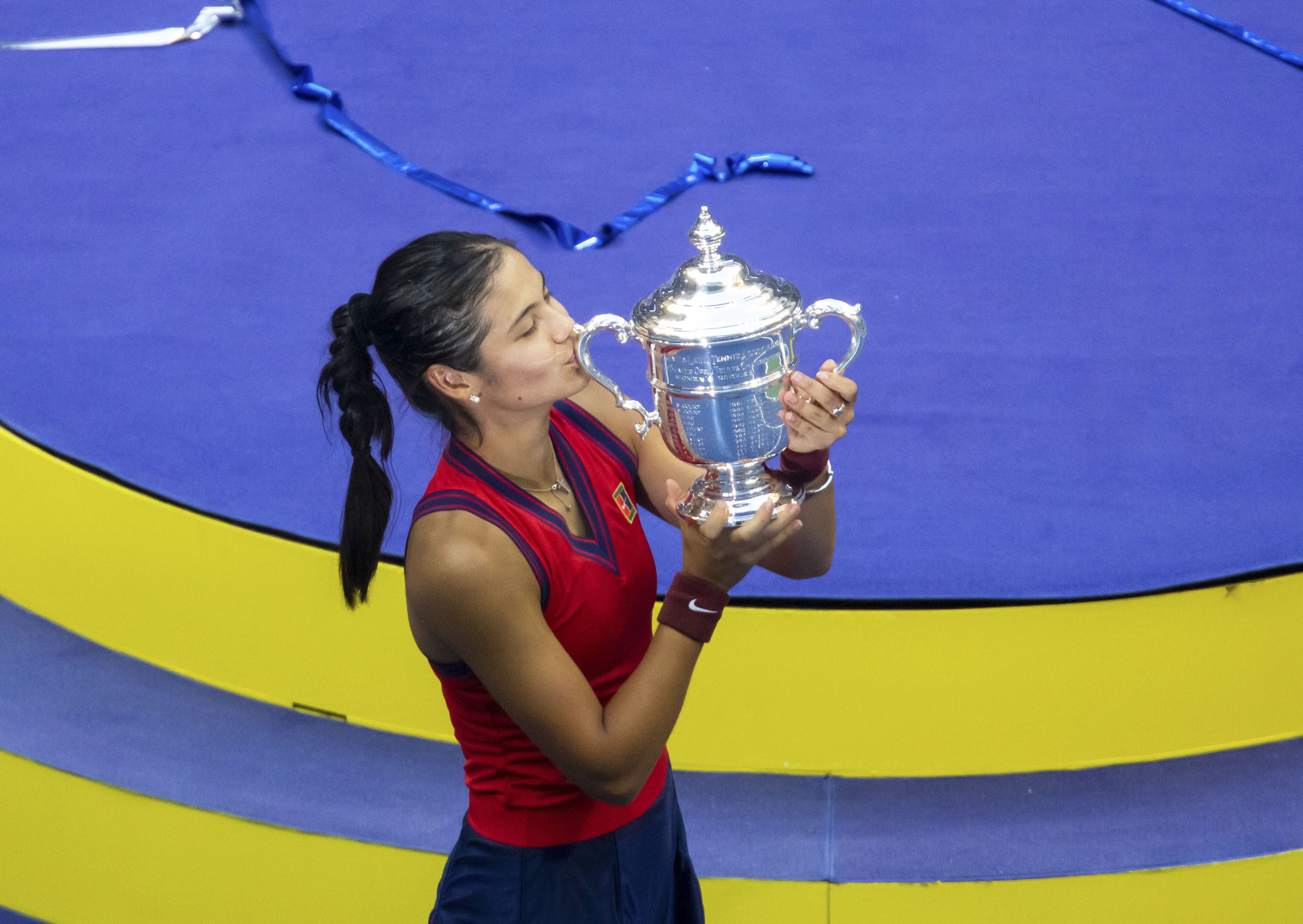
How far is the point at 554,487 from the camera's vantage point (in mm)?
1327

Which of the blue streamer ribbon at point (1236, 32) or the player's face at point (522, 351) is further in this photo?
the blue streamer ribbon at point (1236, 32)

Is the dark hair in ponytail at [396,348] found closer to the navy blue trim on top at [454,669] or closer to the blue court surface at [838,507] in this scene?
the navy blue trim on top at [454,669]

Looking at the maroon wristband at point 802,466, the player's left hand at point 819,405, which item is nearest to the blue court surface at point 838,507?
the maroon wristband at point 802,466

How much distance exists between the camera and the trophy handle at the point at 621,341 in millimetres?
1239

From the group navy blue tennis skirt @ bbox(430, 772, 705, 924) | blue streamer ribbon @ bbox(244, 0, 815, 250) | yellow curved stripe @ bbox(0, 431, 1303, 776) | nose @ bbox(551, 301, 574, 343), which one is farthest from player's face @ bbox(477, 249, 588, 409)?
blue streamer ribbon @ bbox(244, 0, 815, 250)

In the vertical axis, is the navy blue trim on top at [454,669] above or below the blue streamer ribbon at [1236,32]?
above

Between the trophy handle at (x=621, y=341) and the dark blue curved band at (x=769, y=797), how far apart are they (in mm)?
896

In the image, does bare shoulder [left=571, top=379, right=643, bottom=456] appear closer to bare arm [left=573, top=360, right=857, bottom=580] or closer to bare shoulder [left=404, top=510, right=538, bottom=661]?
bare arm [left=573, top=360, right=857, bottom=580]

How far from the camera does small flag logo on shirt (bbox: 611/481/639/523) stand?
135cm

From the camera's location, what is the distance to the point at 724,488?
4.39ft

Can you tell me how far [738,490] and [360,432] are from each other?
0.40 metres

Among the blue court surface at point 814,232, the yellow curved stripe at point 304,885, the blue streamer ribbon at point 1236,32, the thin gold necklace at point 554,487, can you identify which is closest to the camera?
the thin gold necklace at point 554,487

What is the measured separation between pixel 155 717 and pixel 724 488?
57.5 inches

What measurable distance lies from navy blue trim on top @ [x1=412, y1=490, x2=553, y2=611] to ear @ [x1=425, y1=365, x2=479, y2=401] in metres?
0.11
